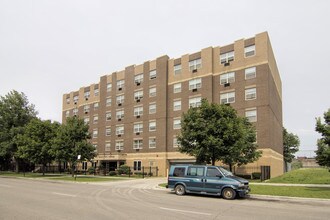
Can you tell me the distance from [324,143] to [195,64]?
29295 millimetres

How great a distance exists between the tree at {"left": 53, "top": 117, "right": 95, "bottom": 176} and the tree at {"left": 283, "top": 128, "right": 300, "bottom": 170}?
5175 cm

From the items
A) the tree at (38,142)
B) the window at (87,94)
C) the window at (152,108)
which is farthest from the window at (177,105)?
the window at (87,94)

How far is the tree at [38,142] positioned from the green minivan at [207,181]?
89.8 feet

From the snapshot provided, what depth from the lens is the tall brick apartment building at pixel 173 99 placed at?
39.7m

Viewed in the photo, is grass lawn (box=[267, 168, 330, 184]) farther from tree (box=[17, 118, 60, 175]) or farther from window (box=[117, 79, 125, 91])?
window (box=[117, 79, 125, 91])

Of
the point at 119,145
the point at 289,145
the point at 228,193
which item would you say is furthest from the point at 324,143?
the point at 289,145

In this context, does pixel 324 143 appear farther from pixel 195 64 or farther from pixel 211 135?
pixel 195 64

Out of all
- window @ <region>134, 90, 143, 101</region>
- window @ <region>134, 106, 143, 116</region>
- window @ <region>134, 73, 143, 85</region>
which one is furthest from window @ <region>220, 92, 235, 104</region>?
window @ <region>134, 73, 143, 85</region>

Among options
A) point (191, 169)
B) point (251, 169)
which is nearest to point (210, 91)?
point (251, 169)

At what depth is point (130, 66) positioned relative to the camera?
56781mm

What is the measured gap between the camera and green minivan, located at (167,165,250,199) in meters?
16.8

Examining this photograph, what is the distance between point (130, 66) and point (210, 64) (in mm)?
17875

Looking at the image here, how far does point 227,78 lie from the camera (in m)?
42.9

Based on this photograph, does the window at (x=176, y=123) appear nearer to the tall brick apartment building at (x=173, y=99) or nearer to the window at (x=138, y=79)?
the tall brick apartment building at (x=173, y=99)
